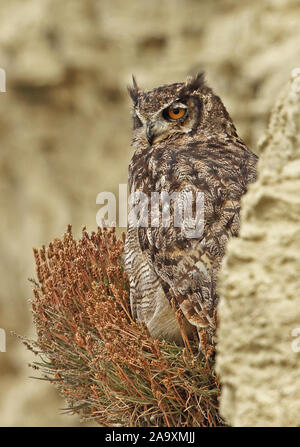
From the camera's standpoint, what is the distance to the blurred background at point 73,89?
6.30 meters

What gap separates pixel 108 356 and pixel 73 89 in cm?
547

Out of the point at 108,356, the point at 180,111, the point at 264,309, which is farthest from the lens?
the point at 180,111

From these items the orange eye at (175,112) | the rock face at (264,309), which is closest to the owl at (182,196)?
the orange eye at (175,112)

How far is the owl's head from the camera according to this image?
204 cm

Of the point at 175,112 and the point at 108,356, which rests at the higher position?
the point at 175,112

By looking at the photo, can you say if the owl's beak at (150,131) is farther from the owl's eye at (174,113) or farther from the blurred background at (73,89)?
the blurred background at (73,89)

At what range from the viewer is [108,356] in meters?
1.66

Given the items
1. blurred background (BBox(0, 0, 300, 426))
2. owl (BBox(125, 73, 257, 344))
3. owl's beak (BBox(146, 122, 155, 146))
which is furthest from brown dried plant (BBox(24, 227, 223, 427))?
blurred background (BBox(0, 0, 300, 426))

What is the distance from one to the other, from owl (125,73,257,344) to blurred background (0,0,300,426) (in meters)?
4.08

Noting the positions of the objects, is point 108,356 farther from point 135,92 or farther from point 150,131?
point 135,92

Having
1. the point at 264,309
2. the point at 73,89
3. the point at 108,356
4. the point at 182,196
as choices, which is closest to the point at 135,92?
the point at 182,196
